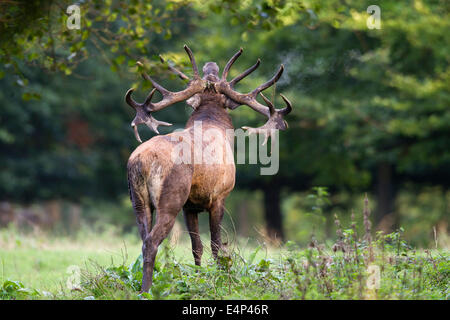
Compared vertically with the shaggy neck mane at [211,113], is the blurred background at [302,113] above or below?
above

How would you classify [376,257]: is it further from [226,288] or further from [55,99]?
[55,99]

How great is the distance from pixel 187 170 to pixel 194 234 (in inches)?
38.4

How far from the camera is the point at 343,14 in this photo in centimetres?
1839

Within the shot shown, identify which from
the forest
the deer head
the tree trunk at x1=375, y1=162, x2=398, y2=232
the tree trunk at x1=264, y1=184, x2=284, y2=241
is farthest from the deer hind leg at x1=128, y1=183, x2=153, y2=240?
the tree trunk at x1=264, y1=184, x2=284, y2=241

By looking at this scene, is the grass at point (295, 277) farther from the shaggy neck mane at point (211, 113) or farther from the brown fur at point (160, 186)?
the shaggy neck mane at point (211, 113)

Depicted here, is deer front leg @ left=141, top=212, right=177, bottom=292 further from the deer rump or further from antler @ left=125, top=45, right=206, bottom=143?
antler @ left=125, top=45, right=206, bottom=143

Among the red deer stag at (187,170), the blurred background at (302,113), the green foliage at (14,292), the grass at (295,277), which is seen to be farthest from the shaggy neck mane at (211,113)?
the blurred background at (302,113)

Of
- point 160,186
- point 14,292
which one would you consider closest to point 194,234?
point 160,186

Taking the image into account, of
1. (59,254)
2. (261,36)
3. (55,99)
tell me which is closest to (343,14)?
(261,36)

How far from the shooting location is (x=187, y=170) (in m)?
6.25

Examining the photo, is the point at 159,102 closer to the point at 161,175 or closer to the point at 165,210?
the point at 161,175

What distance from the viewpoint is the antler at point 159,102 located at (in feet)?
21.7

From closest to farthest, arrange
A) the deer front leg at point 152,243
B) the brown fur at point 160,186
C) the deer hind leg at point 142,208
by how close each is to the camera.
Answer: the deer front leg at point 152,243 → the brown fur at point 160,186 → the deer hind leg at point 142,208

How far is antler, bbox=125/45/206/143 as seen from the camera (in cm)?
663
